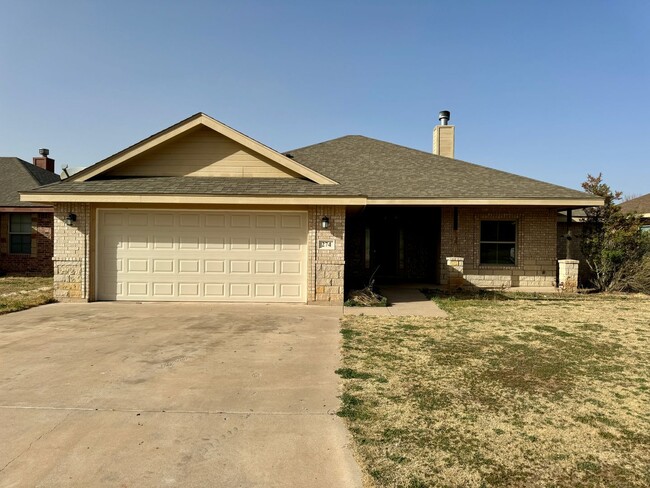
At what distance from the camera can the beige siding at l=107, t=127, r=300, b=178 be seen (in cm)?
1081

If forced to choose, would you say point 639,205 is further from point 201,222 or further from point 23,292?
point 23,292

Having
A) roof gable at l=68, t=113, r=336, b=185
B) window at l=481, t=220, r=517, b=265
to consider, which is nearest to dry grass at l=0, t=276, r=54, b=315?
roof gable at l=68, t=113, r=336, b=185

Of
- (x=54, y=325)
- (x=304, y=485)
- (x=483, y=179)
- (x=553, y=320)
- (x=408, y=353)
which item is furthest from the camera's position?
(x=483, y=179)

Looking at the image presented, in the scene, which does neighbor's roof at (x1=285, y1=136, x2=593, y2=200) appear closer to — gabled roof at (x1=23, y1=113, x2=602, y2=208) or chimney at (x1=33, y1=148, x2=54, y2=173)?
gabled roof at (x1=23, y1=113, x2=602, y2=208)

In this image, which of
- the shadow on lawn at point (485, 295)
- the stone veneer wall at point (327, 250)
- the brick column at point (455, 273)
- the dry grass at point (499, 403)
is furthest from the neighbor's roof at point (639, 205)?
the stone veneer wall at point (327, 250)

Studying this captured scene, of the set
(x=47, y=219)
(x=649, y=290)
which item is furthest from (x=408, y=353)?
(x=47, y=219)

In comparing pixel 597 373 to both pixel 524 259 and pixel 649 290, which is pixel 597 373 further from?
pixel 649 290

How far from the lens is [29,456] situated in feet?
10.3

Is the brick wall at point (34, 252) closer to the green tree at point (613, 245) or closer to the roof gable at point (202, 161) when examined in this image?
the roof gable at point (202, 161)

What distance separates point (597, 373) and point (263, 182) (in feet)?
26.8

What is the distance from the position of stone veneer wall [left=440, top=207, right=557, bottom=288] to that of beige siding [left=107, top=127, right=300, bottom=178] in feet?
20.2

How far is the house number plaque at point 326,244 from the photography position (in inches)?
392

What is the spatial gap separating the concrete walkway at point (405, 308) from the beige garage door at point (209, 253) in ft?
5.92

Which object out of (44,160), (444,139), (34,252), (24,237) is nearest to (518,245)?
(444,139)
